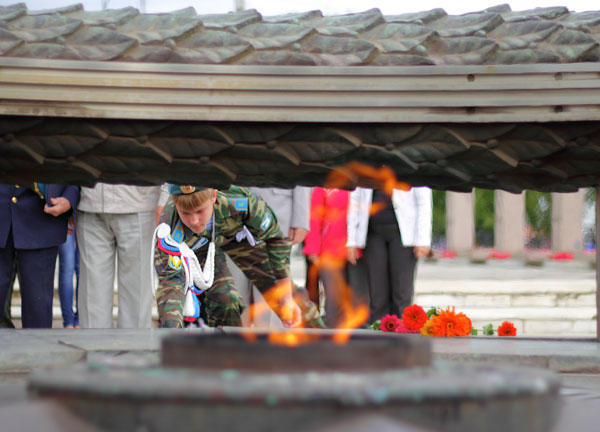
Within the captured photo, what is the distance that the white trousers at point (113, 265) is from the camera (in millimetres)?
3965

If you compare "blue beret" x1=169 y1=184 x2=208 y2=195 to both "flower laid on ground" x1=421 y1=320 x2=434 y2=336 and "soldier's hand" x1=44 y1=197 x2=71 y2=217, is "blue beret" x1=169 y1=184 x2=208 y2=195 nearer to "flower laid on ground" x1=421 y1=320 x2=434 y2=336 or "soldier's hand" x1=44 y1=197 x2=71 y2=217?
"soldier's hand" x1=44 y1=197 x2=71 y2=217

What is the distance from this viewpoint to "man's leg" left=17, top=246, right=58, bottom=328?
151 inches

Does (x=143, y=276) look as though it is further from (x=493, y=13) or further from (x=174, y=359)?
(x=174, y=359)

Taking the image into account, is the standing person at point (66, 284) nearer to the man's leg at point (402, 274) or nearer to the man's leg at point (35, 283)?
the man's leg at point (35, 283)

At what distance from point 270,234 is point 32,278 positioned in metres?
1.26

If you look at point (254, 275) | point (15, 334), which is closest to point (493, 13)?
point (15, 334)

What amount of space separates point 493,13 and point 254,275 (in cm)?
237

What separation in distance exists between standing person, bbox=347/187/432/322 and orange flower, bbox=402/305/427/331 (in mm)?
1356

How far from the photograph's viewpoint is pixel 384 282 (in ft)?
14.5

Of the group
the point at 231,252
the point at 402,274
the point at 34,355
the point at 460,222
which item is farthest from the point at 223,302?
the point at 460,222

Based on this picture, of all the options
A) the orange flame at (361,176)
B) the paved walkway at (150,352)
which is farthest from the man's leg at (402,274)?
the orange flame at (361,176)

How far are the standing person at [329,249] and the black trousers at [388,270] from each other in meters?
0.20

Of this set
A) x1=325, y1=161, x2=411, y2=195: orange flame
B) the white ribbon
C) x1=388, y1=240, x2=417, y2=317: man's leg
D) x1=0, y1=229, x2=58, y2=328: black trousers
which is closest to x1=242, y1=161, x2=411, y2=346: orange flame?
x1=325, y1=161, x2=411, y2=195: orange flame

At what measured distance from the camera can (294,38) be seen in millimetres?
1310
